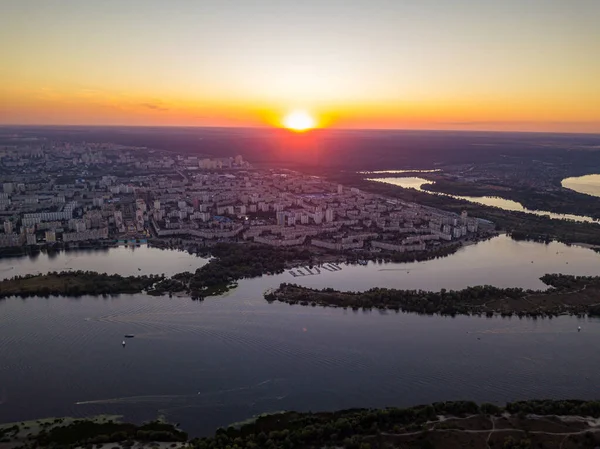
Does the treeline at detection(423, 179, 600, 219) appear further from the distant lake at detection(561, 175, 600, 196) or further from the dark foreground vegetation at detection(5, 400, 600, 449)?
the dark foreground vegetation at detection(5, 400, 600, 449)

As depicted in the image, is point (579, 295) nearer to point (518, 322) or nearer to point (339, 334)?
point (518, 322)

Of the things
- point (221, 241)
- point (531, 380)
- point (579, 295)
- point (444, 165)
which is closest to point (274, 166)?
point (444, 165)

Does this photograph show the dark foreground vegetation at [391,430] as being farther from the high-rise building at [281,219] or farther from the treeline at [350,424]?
the high-rise building at [281,219]

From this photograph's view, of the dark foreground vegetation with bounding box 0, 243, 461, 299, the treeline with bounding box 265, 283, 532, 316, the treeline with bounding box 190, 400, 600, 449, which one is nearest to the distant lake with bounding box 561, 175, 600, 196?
the dark foreground vegetation with bounding box 0, 243, 461, 299

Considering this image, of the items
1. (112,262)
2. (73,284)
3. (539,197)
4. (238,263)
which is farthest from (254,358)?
(539,197)

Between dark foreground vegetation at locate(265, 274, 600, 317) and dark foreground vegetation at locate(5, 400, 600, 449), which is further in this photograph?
dark foreground vegetation at locate(265, 274, 600, 317)

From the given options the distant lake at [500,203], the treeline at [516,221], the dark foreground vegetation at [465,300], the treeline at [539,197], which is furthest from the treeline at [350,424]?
the treeline at [539,197]

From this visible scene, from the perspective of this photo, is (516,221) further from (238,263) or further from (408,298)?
(238,263)
